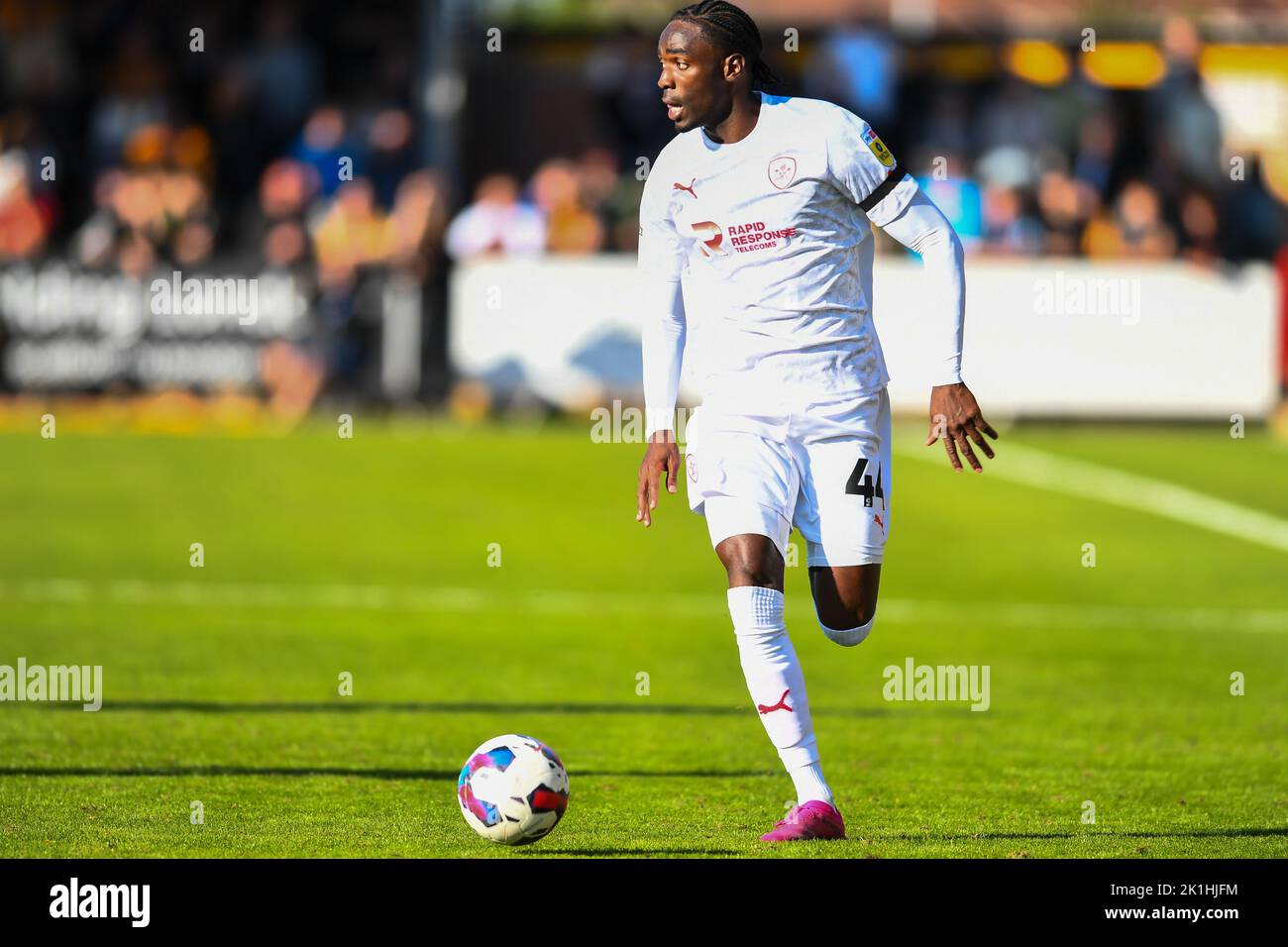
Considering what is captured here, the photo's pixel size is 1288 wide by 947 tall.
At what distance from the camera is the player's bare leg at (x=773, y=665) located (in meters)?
7.38

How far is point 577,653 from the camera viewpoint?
12.9m

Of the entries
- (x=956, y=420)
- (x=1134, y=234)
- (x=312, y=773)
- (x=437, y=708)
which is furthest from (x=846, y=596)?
(x=1134, y=234)

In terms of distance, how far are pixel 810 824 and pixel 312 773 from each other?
2.25 meters

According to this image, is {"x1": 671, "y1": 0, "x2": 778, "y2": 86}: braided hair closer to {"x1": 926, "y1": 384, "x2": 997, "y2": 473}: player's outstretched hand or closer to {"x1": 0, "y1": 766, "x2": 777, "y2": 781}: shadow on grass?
{"x1": 926, "y1": 384, "x2": 997, "y2": 473}: player's outstretched hand

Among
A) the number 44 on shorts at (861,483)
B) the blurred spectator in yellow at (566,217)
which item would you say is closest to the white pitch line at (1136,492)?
the blurred spectator in yellow at (566,217)

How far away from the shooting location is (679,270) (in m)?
7.75

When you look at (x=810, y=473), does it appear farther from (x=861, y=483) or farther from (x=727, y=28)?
(x=727, y=28)

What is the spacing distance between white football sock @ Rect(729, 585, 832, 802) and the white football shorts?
0.21 m

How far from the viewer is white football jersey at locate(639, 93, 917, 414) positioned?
7.50 m

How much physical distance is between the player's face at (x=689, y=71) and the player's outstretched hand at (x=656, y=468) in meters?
1.04

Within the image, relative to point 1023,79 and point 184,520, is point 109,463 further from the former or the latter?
point 1023,79

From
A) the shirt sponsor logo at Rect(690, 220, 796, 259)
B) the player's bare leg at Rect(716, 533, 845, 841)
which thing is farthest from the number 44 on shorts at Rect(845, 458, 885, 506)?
the shirt sponsor logo at Rect(690, 220, 796, 259)

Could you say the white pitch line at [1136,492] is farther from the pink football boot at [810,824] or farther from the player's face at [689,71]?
the player's face at [689,71]
